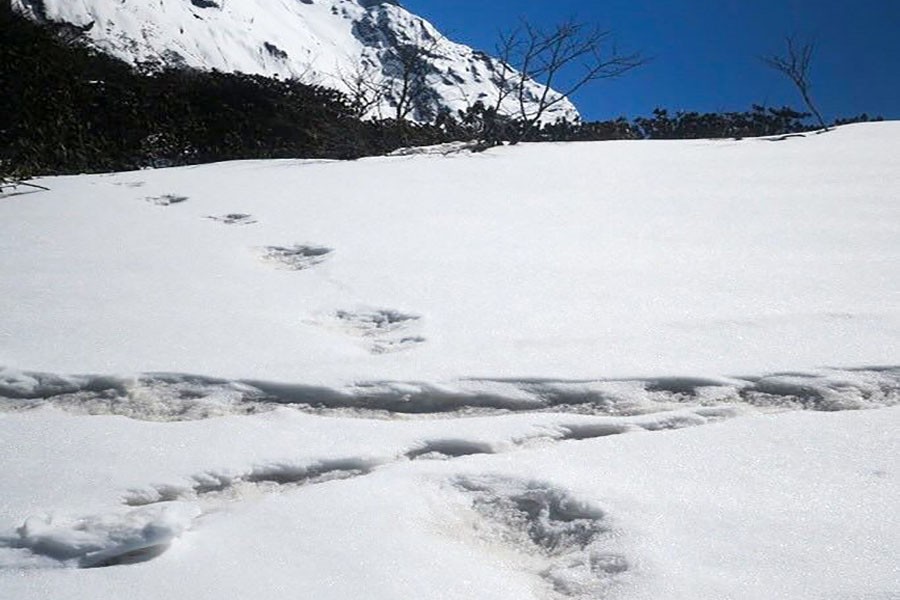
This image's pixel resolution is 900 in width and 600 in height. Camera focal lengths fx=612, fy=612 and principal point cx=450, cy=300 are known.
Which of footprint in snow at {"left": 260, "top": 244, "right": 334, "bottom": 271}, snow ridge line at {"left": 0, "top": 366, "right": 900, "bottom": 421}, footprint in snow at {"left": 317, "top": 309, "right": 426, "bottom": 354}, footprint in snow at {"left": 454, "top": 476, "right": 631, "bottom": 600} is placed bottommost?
footprint in snow at {"left": 454, "top": 476, "right": 631, "bottom": 600}

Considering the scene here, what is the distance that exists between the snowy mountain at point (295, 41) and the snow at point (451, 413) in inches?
223

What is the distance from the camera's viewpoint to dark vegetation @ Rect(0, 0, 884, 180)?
511 cm

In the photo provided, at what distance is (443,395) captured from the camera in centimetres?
114

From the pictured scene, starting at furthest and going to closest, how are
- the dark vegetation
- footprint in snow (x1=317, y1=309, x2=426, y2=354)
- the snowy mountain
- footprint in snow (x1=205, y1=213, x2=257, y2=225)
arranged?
the snowy mountain
the dark vegetation
footprint in snow (x1=205, y1=213, x2=257, y2=225)
footprint in snow (x1=317, y1=309, x2=426, y2=354)

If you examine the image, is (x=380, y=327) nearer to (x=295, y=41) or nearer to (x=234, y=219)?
(x=234, y=219)

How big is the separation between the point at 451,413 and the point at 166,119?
5.80m

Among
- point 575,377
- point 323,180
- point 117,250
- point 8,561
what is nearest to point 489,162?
point 323,180

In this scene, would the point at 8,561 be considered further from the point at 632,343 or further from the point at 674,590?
the point at 632,343

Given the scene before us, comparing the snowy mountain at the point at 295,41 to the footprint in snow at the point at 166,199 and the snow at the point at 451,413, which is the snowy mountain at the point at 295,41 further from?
the snow at the point at 451,413

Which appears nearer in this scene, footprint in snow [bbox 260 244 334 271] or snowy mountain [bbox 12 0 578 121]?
footprint in snow [bbox 260 244 334 271]

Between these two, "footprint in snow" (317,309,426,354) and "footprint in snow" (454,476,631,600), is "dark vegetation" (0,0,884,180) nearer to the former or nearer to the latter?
"footprint in snow" (317,309,426,354)

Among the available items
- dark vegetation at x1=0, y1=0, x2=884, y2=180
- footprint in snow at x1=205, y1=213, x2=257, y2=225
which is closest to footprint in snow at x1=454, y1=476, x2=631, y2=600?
footprint in snow at x1=205, y1=213, x2=257, y2=225

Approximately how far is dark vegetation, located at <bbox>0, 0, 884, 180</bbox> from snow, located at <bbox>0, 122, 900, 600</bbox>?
309 centimetres

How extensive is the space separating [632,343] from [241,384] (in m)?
0.80
